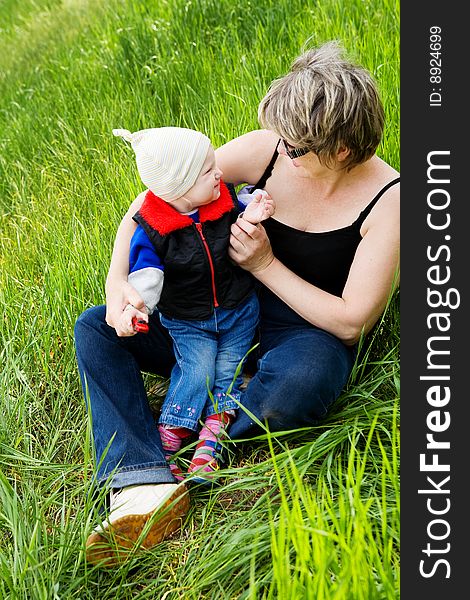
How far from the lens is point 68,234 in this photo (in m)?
3.44

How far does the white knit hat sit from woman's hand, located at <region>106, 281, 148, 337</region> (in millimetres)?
286

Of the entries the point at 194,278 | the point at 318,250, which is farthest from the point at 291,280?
the point at 194,278

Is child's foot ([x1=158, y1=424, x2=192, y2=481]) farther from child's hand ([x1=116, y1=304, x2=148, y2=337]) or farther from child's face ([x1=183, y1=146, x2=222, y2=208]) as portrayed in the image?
child's face ([x1=183, y1=146, x2=222, y2=208])

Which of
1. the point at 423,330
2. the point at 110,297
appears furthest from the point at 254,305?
the point at 423,330

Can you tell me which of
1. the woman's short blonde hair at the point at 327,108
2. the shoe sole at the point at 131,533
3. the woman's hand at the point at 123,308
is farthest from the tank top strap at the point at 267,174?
the shoe sole at the point at 131,533

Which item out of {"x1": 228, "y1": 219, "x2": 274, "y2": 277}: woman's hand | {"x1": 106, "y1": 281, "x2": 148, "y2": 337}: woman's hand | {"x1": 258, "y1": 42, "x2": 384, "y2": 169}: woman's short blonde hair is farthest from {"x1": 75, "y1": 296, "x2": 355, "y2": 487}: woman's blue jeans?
{"x1": 258, "y1": 42, "x2": 384, "y2": 169}: woman's short blonde hair

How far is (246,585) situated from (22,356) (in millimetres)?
1281

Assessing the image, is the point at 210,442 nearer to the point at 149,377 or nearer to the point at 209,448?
the point at 209,448

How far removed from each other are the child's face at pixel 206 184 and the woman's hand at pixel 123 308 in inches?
11.8

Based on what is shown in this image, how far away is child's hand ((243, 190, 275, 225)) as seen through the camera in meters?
2.37

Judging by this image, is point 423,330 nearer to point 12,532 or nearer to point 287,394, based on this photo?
point 287,394

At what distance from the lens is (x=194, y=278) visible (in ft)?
7.93

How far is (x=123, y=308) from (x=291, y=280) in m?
0.48

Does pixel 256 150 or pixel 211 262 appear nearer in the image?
pixel 211 262
